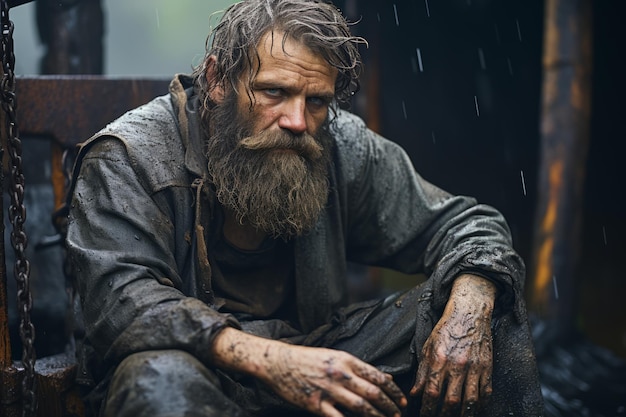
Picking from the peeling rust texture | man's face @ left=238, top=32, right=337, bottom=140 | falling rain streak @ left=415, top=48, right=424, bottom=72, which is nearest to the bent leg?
man's face @ left=238, top=32, right=337, bottom=140

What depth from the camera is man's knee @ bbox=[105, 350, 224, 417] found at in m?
2.44

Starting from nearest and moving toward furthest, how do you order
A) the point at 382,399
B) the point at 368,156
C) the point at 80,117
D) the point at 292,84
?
the point at 382,399 → the point at 292,84 → the point at 368,156 → the point at 80,117

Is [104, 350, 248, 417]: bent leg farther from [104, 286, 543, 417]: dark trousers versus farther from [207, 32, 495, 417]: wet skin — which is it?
[207, 32, 495, 417]: wet skin

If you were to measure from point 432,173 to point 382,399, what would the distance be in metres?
5.42

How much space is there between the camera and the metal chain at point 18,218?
9.54 feet

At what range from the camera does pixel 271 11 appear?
10.5 ft

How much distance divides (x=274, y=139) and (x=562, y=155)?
3514mm

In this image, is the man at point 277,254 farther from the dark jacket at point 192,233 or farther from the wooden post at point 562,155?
the wooden post at point 562,155

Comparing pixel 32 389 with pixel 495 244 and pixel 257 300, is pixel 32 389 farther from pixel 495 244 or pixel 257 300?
pixel 495 244

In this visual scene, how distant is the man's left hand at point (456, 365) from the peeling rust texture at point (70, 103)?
2.23 m

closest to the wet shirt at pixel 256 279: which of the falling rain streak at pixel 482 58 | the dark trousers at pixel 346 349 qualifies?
the dark trousers at pixel 346 349

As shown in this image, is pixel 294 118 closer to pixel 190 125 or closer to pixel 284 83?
pixel 284 83

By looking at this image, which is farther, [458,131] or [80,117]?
[458,131]

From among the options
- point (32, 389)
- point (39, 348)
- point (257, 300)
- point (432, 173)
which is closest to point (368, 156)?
point (257, 300)
